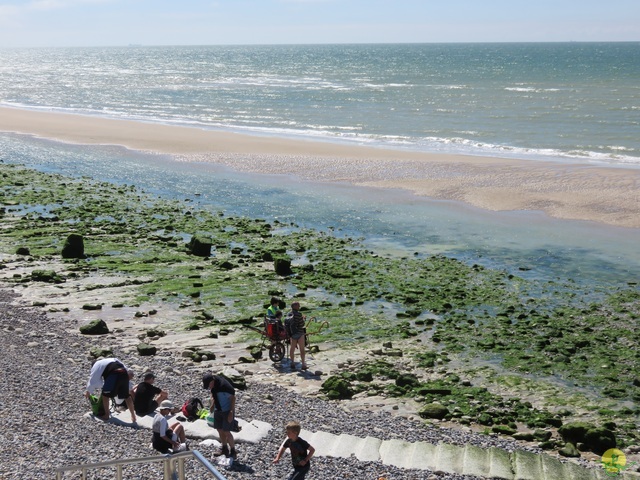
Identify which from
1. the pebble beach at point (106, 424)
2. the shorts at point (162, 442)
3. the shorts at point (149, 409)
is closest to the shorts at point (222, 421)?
the pebble beach at point (106, 424)

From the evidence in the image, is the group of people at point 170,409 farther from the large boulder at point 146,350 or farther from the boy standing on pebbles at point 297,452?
the large boulder at point 146,350

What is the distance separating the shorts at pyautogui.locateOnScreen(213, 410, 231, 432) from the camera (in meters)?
12.7

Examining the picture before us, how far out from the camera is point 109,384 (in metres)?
14.0

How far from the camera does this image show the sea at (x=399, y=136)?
99.1 ft

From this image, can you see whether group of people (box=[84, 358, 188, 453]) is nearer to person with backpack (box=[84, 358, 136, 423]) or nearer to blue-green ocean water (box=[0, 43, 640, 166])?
person with backpack (box=[84, 358, 136, 423])

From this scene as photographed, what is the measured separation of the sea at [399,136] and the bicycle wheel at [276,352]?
1072 cm

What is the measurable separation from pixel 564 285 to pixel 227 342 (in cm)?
1105

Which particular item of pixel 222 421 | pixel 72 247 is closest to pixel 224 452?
pixel 222 421

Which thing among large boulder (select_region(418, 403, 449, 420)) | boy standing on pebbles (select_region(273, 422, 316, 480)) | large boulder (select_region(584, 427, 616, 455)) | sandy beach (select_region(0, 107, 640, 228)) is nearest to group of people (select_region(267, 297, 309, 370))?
large boulder (select_region(418, 403, 449, 420))

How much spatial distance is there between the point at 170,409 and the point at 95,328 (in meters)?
7.66

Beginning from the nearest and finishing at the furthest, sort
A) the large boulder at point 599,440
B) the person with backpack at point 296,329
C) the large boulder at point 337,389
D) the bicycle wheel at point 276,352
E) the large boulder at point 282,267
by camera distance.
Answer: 1. the large boulder at point 599,440
2. the large boulder at point 337,389
3. the person with backpack at point 296,329
4. the bicycle wheel at point 276,352
5. the large boulder at point 282,267

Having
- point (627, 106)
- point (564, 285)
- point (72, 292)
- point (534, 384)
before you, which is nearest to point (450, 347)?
point (534, 384)

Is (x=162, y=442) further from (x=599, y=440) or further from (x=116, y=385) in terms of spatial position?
(x=599, y=440)

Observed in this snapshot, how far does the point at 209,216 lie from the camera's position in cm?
3384
